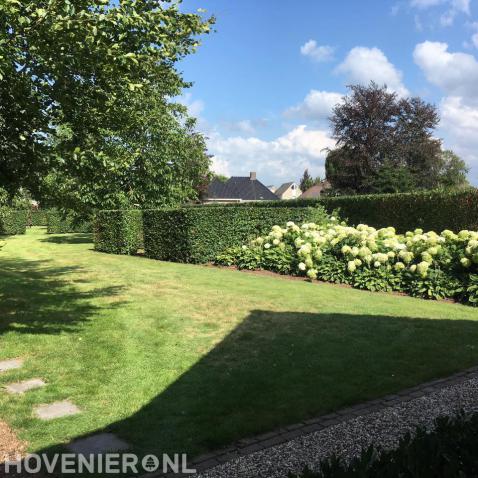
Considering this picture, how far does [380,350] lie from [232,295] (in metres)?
4.21

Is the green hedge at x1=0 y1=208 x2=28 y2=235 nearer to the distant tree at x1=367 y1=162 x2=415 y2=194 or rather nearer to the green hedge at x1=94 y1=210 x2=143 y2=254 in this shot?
the green hedge at x1=94 y1=210 x2=143 y2=254

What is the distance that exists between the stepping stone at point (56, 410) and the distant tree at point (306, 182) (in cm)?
10206

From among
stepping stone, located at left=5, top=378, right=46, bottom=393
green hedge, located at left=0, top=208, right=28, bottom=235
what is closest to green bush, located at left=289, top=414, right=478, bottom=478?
stepping stone, located at left=5, top=378, right=46, bottom=393

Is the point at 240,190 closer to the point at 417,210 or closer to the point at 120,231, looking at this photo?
the point at 120,231

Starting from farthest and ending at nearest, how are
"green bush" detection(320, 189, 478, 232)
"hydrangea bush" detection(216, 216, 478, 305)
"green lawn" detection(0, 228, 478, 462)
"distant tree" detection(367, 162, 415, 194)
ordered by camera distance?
"distant tree" detection(367, 162, 415, 194) → "green bush" detection(320, 189, 478, 232) → "hydrangea bush" detection(216, 216, 478, 305) → "green lawn" detection(0, 228, 478, 462)

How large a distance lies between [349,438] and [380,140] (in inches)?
1374

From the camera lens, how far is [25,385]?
4.99m

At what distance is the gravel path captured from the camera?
3.35 m

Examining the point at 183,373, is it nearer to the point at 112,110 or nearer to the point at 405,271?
the point at 112,110

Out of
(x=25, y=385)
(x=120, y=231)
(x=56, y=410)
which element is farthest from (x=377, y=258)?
(x=120, y=231)

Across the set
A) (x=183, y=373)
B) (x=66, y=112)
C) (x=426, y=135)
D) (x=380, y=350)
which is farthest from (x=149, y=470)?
(x=426, y=135)

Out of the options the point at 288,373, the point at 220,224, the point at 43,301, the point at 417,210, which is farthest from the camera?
the point at 417,210

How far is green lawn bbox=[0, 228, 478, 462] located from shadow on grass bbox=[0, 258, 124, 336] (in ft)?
0.12

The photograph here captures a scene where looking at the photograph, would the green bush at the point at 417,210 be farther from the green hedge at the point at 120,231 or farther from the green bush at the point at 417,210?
the green hedge at the point at 120,231
